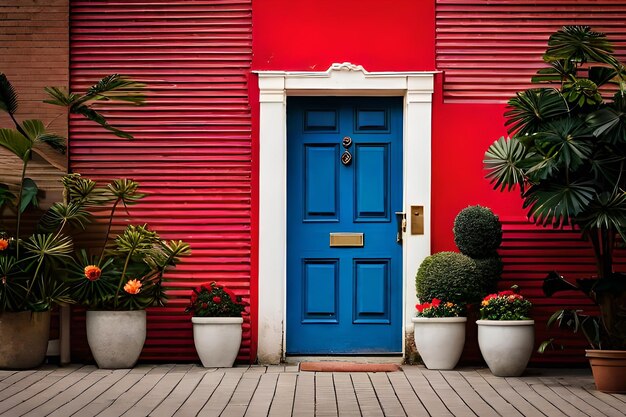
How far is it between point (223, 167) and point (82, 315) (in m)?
1.98

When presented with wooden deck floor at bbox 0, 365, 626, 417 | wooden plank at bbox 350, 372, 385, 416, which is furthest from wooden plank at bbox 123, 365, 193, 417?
wooden plank at bbox 350, 372, 385, 416

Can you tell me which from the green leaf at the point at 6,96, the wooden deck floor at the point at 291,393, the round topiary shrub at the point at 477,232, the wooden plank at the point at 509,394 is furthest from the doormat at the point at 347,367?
the green leaf at the point at 6,96

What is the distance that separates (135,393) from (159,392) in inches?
7.4

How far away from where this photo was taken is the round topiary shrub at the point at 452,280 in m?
9.04

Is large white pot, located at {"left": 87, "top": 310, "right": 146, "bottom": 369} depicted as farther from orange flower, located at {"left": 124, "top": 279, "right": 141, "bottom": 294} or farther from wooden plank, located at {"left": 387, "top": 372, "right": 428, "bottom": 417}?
wooden plank, located at {"left": 387, "top": 372, "right": 428, "bottom": 417}

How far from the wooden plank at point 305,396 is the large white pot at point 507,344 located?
159cm

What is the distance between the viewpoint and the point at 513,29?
9.76 meters

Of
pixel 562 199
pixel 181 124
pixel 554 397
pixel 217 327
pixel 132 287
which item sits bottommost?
pixel 554 397

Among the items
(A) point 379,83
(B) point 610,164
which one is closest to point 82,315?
(A) point 379,83

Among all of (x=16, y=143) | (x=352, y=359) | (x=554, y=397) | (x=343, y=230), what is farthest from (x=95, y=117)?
(x=554, y=397)

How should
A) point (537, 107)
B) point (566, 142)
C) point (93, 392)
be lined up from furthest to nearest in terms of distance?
point (537, 107) < point (566, 142) < point (93, 392)

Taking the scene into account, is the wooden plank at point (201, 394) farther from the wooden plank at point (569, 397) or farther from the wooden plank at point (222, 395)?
the wooden plank at point (569, 397)

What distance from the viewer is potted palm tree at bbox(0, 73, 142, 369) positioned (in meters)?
8.87

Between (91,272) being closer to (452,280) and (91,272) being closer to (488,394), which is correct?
(452,280)
